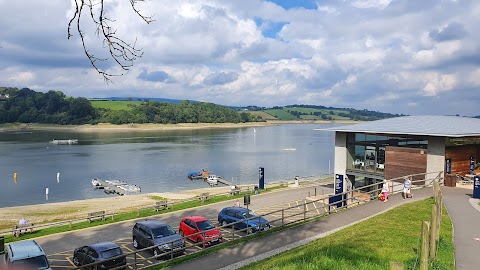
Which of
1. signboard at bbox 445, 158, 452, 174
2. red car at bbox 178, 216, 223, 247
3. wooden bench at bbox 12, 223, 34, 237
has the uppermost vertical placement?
signboard at bbox 445, 158, 452, 174

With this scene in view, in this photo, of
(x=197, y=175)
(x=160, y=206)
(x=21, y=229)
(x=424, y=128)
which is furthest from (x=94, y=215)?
(x=197, y=175)

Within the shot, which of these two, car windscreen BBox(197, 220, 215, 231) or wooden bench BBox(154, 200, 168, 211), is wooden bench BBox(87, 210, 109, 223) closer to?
wooden bench BBox(154, 200, 168, 211)

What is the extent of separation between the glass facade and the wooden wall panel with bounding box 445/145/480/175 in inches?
92.0

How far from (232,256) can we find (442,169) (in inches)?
697

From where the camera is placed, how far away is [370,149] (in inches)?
1211

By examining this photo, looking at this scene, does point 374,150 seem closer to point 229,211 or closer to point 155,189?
point 229,211

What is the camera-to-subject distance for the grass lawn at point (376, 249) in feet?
29.7

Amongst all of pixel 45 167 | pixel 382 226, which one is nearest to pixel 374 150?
pixel 382 226

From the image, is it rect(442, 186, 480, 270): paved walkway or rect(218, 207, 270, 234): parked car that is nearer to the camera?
rect(442, 186, 480, 270): paved walkway

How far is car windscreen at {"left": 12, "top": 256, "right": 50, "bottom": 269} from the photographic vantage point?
44.5 feet

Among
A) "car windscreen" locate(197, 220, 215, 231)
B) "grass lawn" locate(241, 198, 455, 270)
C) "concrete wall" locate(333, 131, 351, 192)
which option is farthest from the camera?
"concrete wall" locate(333, 131, 351, 192)

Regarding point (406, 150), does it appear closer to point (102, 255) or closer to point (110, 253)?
point (110, 253)

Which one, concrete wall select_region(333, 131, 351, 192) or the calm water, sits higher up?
concrete wall select_region(333, 131, 351, 192)

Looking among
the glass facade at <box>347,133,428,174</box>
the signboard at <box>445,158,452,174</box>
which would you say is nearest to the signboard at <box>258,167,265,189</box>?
the glass facade at <box>347,133,428,174</box>
